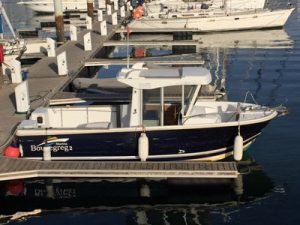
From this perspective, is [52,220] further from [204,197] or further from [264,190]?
[264,190]

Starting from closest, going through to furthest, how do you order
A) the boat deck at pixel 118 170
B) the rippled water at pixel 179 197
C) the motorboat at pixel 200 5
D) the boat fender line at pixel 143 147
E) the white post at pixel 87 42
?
1. the rippled water at pixel 179 197
2. the boat deck at pixel 118 170
3. the boat fender line at pixel 143 147
4. the white post at pixel 87 42
5. the motorboat at pixel 200 5

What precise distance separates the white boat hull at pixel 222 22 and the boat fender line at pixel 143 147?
3754cm

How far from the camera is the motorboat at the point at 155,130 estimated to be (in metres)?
16.5

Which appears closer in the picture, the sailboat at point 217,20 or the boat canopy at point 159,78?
the boat canopy at point 159,78

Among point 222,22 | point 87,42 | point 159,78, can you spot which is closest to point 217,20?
point 222,22

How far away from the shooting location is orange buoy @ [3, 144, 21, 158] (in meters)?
16.5

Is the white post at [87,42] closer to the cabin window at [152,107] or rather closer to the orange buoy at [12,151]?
the cabin window at [152,107]

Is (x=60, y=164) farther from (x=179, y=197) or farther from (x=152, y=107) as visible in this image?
(x=179, y=197)

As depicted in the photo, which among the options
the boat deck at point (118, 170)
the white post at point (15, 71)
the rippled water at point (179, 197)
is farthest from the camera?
the white post at point (15, 71)

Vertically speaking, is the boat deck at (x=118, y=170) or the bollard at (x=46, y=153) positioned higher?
the bollard at (x=46, y=153)

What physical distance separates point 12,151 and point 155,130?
16.5 ft

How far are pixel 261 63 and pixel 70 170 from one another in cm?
2498

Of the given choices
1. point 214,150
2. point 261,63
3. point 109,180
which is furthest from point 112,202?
point 261,63

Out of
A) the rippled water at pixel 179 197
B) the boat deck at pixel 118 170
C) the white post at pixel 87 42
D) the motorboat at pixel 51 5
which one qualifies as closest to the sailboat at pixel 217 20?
the white post at pixel 87 42
